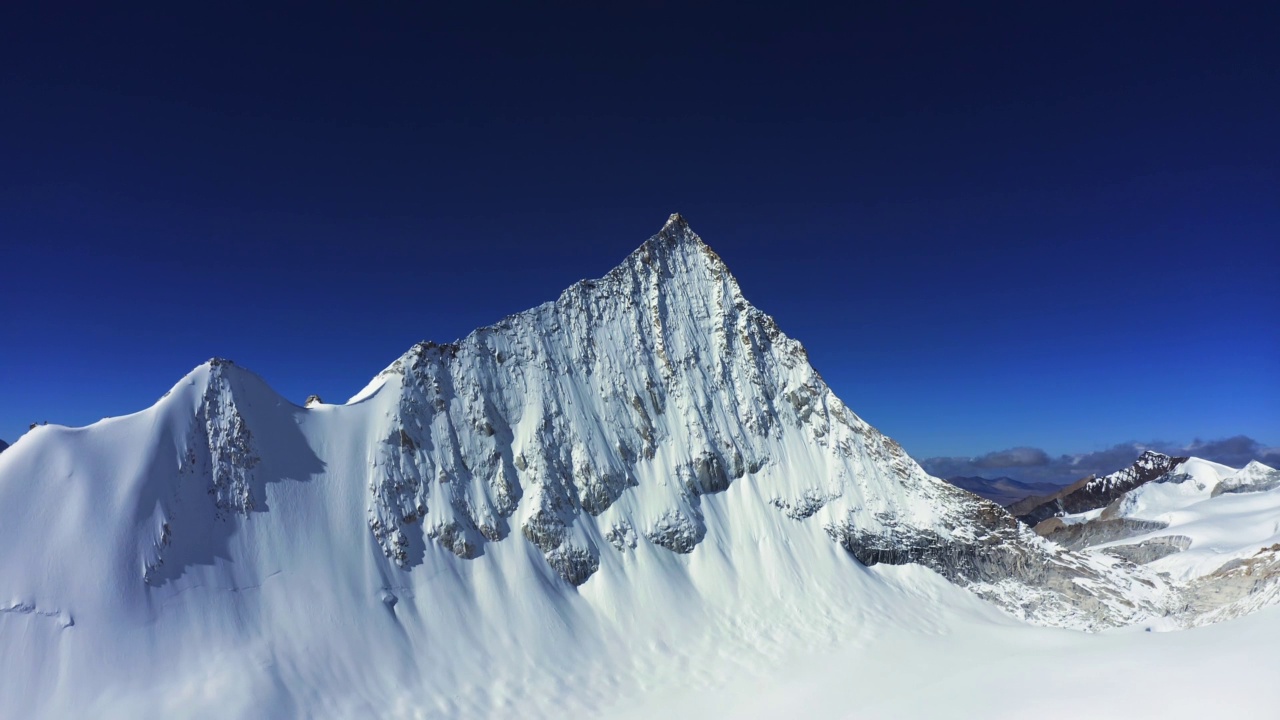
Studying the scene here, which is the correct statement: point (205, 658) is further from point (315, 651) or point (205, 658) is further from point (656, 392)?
point (656, 392)

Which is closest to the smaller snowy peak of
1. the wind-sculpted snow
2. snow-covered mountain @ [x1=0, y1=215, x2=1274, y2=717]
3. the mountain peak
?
snow-covered mountain @ [x1=0, y1=215, x2=1274, y2=717]

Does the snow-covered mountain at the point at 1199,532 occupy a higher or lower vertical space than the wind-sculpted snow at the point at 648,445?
lower

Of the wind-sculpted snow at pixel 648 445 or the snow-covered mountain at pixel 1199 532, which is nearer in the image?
the wind-sculpted snow at pixel 648 445

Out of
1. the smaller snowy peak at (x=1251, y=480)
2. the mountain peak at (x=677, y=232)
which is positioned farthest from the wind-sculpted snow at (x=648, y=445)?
the smaller snowy peak at (x=1251, y=480)

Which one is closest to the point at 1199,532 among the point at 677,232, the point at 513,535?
the point at 677,232

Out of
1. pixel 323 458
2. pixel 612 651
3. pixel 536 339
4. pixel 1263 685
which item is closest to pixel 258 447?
pixel 323 458

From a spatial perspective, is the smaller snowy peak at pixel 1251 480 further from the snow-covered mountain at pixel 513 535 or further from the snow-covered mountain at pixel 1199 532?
the snow-covered mountain at pixel 513 535

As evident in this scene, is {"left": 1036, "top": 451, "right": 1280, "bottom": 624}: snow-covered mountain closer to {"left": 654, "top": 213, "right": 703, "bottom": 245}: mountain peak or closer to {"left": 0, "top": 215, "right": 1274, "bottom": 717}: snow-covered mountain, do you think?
{"left": 0, "top": 215, "right": 1274, "bottom": 717}: snow-covered mountain

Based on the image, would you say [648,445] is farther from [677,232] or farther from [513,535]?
[677,232]
